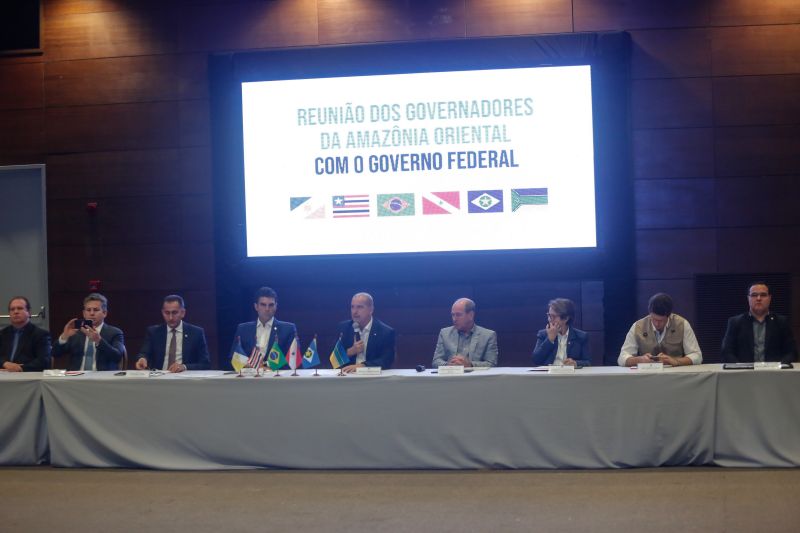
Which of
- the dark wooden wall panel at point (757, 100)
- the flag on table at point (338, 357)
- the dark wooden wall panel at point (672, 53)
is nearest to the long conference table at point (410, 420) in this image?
the flag on table at point (338, 357)

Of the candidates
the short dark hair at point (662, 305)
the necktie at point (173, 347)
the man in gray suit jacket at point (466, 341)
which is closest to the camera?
the short dark hair at point (662, 305)

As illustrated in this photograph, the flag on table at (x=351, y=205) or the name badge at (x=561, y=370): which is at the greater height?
the flag on table at (x=351, y=205)

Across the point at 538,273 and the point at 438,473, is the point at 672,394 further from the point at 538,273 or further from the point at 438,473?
the point at 538,273

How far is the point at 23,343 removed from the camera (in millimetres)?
6059

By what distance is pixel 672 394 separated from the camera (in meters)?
4.76

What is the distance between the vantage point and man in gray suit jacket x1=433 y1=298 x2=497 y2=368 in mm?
5684

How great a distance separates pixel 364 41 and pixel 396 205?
1376mm

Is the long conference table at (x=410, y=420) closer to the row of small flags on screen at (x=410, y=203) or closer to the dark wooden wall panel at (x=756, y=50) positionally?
the row of small flags on screen at (x=410, y=203)

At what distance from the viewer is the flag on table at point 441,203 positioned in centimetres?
695

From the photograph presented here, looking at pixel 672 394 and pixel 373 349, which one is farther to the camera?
pixel 373 349

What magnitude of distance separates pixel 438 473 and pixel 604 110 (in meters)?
3.33

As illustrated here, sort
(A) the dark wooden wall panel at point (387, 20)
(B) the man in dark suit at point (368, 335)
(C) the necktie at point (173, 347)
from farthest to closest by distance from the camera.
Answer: (A) the dark wooden wall panel at point (387, 20) → (C) the necktie at point (173, 347) → (B) the man in dark suit at point (368, 335)

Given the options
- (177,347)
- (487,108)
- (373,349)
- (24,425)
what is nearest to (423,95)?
(487,108)

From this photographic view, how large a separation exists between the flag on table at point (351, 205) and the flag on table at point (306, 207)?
11 centimetres
